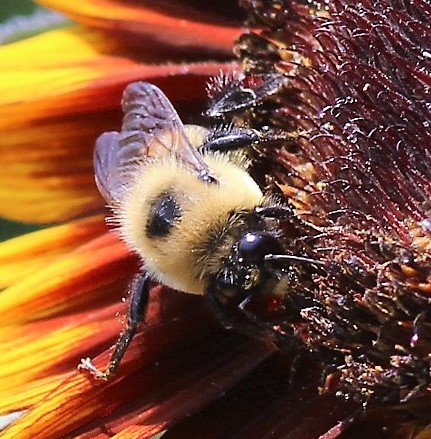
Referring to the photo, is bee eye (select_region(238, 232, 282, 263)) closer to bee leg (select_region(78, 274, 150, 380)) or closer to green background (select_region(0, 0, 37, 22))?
bee leg (select_region(78, 274, 150, 380))

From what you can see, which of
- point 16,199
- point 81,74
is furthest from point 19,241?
point 81,74

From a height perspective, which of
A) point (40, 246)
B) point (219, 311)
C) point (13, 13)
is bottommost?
point (219, 311)

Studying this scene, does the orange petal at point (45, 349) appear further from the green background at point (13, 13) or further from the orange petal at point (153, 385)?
the green background at point (13, 13)

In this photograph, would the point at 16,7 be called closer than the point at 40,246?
No

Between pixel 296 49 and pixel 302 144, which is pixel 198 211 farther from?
pixel 296 49

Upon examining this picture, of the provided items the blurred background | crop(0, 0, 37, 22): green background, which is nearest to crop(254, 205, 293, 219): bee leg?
the blurred background

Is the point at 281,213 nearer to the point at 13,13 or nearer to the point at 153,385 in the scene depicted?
the point at 153,385

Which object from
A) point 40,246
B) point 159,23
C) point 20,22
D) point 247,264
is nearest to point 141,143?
point 247,264
